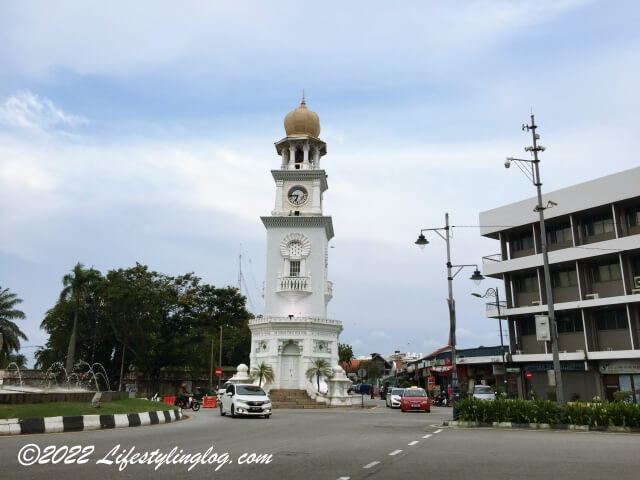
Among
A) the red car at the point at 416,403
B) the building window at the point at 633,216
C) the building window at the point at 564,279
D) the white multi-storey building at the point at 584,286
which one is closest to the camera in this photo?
the red car at the point at 416,403

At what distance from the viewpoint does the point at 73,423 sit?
1467 cm

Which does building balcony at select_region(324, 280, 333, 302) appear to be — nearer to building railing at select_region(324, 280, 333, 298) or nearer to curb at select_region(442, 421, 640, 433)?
building railing at select_region(324, 280, 333, 298)

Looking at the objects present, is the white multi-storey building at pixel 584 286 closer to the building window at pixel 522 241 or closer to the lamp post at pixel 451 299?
the building window at pixel 522 241

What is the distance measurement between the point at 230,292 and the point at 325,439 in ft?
163

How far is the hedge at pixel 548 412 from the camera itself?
17109mm

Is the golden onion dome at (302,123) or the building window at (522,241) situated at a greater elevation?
the golden onion dome at (302,123)

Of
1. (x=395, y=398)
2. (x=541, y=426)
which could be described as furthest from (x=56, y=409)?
(x=395, y=398)

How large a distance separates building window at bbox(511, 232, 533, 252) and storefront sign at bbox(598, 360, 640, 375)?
31.7 ft

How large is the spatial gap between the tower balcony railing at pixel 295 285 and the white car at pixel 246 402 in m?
21.9

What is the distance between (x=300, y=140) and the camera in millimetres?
51406

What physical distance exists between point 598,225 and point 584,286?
4088 millimetres

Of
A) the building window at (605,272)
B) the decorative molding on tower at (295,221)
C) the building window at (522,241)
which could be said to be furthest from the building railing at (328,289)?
the building window at (605,272)

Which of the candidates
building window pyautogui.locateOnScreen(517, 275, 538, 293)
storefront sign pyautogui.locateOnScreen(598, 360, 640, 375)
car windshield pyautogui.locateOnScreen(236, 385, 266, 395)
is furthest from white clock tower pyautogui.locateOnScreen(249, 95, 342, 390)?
storefront sign pyautogui.locateOnScreen(598, 360, 640, 375)

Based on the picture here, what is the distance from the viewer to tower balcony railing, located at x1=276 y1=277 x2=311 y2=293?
4722 cm
